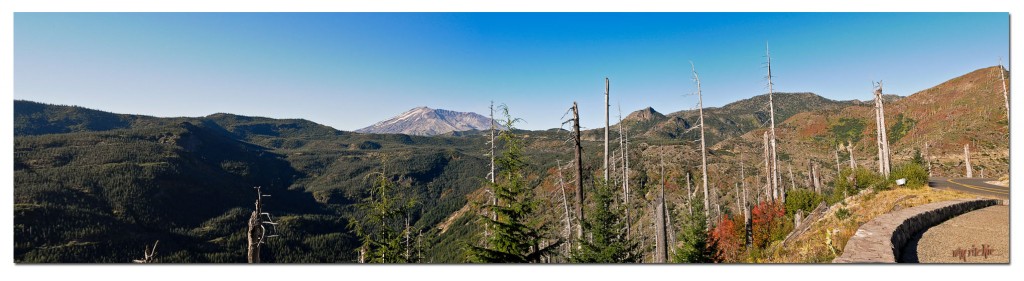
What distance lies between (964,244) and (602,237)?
8.47m

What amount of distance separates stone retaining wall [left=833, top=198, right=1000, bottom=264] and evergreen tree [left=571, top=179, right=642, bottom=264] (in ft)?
20.0

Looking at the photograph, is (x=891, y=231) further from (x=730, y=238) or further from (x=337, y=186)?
(x=337, y=186)

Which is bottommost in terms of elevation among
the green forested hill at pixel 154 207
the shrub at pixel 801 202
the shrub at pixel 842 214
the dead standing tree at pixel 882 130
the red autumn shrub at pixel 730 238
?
the green forested hill at pixel 154 207

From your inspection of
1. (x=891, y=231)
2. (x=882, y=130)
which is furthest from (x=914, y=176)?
→ (x=891, y=231)

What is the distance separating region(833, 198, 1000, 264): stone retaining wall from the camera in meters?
7.91

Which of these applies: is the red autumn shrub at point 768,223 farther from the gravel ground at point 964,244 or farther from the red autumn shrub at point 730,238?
the gravel ground at point 964,244

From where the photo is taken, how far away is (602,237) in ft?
46.0

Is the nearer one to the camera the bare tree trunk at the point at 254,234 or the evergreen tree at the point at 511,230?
the bare tree trunk at the point at 254,234

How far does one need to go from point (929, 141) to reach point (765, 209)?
3734cm

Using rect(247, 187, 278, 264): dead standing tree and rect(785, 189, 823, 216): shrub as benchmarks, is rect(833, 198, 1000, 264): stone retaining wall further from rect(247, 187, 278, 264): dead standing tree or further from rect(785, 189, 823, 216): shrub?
rect(247, 187, 278, 264): dead standing tree

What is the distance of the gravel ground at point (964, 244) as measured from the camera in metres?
8.68

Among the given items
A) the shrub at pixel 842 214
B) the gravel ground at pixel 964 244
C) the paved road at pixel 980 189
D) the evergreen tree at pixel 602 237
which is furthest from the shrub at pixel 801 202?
the evergreen tree at pixel 602 237

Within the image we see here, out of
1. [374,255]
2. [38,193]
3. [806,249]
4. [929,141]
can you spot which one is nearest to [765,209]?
[806,249]

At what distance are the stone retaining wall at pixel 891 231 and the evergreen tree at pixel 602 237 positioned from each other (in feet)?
20.0
